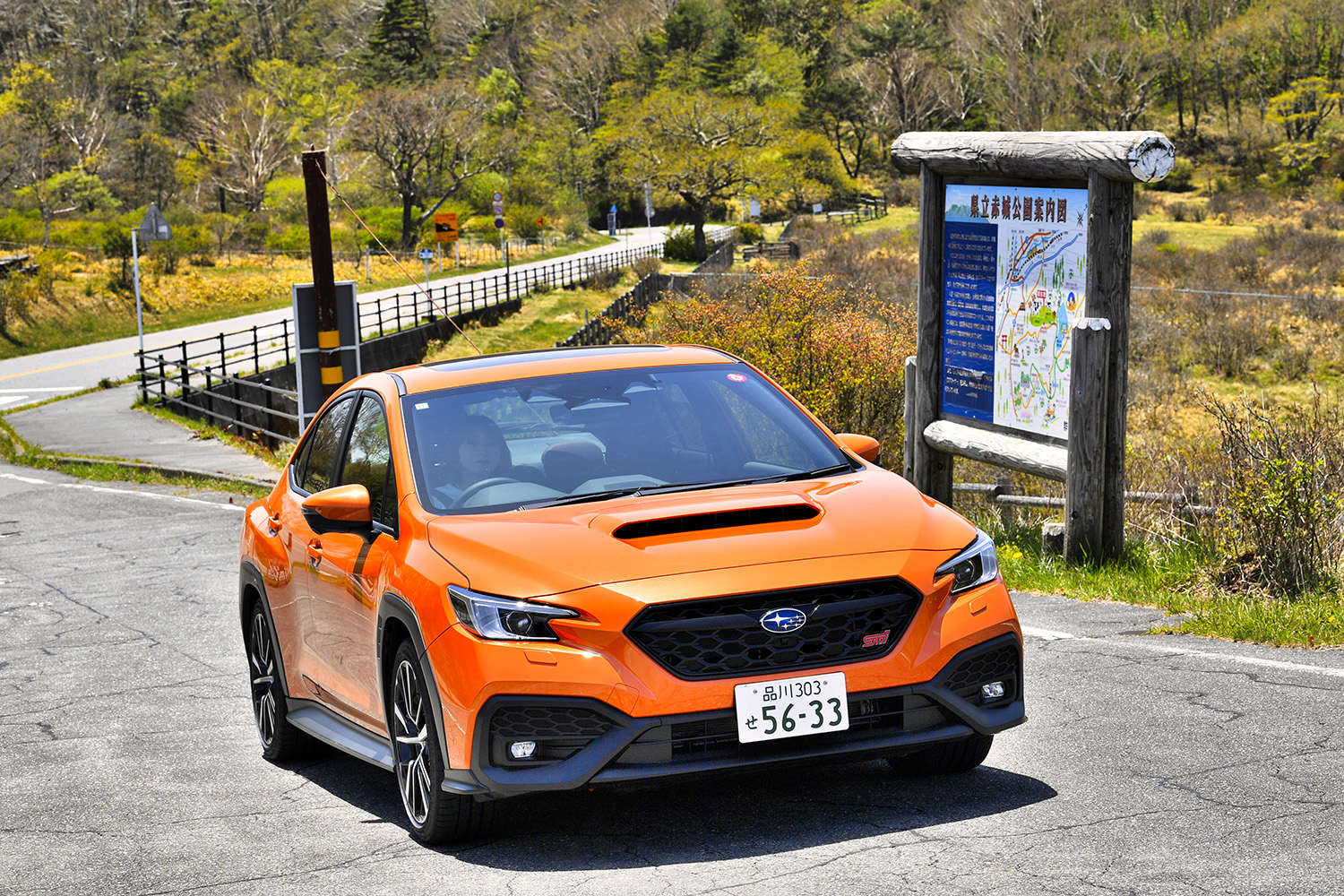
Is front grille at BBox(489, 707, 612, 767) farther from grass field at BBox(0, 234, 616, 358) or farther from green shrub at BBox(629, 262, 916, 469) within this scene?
grass field at BBox(0, 234, 616, 358)

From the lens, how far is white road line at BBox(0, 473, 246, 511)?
18.3 metres

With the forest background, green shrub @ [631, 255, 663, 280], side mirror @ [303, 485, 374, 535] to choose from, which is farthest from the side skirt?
green shrub @ [631, 255, 663, 280]

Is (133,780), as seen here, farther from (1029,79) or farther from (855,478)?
(1029,79)

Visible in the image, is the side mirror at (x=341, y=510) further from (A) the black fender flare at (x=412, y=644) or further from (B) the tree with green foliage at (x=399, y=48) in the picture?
(B) the tree with green foliage at (x=399, y=48)

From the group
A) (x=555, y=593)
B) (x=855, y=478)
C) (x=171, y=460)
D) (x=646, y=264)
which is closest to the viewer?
(x=555, y=593)

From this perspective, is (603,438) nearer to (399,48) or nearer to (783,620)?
(783,620)

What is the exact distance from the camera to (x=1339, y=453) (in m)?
9.20

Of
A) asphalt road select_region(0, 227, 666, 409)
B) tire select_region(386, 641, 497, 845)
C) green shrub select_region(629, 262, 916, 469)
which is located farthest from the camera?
asphalt road select_region(0, 227, 666, 409)

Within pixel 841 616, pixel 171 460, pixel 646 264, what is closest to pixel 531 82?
pixel 646 264

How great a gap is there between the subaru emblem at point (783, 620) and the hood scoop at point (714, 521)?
16.4 inches

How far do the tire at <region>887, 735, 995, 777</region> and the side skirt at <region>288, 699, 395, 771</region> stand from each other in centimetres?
185

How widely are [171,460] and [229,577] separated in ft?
36.4

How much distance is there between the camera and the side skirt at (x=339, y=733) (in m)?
5.36

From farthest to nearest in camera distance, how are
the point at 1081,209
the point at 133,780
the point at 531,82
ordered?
1. the point at 531,82
2. the point at 1081,209
3. the point at 133,780
